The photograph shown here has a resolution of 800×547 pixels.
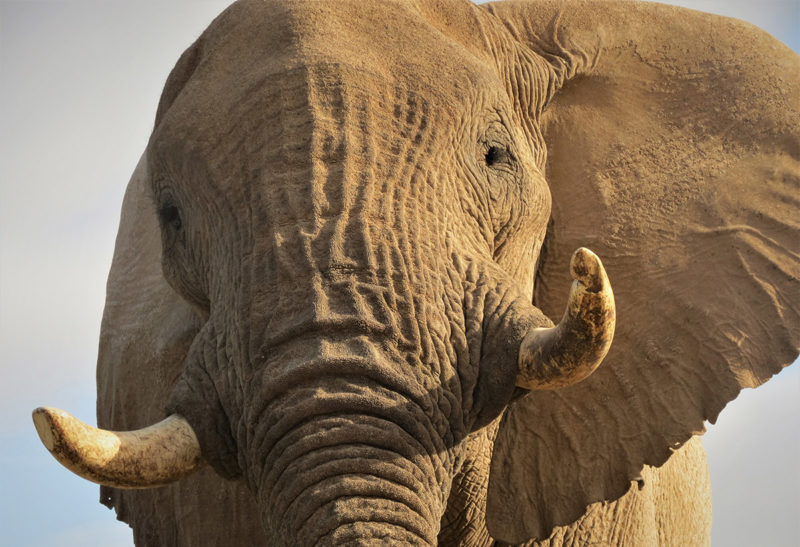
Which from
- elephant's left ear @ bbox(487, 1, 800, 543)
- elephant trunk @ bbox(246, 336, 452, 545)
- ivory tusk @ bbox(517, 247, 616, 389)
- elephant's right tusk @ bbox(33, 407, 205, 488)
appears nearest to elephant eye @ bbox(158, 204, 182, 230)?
elephant's right tusk @ bbox(33, 407, 205, 488)

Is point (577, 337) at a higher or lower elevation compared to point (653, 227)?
lower

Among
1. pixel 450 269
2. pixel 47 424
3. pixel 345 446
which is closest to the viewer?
pixel 47 424

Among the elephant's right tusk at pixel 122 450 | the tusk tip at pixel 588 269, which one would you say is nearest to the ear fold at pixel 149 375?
the elephant's right tusk at pixel 122 450

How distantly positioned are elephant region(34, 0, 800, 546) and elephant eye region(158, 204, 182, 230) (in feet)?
0.03

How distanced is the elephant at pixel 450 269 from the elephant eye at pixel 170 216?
0.03ft

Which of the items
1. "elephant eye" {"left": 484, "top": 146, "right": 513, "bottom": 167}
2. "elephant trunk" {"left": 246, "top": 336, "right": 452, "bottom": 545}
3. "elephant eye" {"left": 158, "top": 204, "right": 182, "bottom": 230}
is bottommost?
"elephant trunk" {"left": 246, "top": 336, "right": 452, "bottom": 545}

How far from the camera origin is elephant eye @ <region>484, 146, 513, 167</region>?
444 cm

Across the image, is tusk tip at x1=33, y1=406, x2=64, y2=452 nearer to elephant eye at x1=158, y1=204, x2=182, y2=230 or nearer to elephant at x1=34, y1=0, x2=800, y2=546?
elephant at x1=34, y1=0, x2=800, y2=546

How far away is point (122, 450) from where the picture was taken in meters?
3.51

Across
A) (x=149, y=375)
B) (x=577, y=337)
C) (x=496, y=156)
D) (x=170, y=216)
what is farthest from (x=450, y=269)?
(x=149, y=375)

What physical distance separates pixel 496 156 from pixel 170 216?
1.11 metres

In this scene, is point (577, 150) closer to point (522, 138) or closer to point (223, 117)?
point (522, 138)

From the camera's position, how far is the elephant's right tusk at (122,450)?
335 centimetres

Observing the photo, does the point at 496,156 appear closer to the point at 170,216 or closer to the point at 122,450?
the point at 170,216
